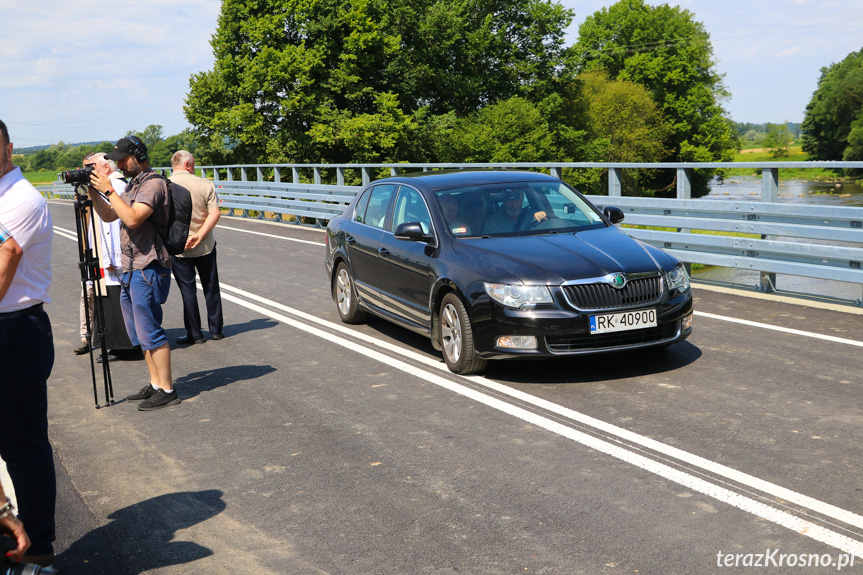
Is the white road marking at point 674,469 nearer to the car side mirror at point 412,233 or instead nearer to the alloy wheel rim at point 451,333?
the alloy wheel rim at point 451,333

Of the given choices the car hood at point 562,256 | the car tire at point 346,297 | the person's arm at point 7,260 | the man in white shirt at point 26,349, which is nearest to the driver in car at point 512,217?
the car hood at point 562,256

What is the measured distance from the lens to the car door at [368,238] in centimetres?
862

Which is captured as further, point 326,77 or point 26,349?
point 326,77

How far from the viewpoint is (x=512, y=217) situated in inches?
306

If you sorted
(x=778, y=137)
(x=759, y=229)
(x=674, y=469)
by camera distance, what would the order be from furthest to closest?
1. (x=778, y=137)
2. (x=759, y=229)
3. (x=674, y=469)

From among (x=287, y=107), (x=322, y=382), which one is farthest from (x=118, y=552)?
(x=287, y=107)

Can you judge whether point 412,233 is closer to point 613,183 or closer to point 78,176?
point 78,176

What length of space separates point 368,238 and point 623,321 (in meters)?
3.09

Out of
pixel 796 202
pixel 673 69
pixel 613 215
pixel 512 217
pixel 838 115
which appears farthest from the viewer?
pixel 838 115

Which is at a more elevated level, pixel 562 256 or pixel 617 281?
pixel 562 256

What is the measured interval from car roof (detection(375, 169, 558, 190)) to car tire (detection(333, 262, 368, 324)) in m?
1.18

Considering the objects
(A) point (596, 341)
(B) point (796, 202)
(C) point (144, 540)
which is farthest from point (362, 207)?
A: (B) point (796, 202)

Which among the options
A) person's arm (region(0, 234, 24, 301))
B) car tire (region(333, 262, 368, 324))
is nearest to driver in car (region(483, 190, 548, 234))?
car tire (region(333, 262, 368, 324))

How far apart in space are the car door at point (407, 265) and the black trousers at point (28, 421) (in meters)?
4.06
